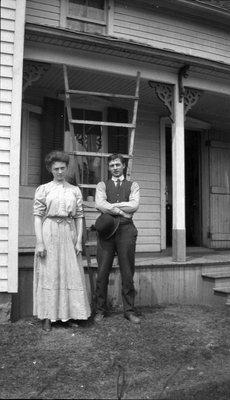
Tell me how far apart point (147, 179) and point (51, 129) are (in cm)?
225

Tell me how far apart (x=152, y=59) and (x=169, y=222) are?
→ 4151 mm

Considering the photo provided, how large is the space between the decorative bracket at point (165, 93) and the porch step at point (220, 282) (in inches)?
99.2

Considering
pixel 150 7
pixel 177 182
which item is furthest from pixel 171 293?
pixel 150 7

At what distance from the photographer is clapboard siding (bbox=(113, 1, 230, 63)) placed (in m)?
7.56

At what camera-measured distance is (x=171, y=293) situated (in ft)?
20.9

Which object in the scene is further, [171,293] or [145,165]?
[145,165]

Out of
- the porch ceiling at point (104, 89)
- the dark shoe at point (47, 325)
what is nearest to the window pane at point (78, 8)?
the porch ceiling at point (104, 89)

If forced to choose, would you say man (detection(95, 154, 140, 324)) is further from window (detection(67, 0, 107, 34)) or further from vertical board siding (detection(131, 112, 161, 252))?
window (detection(67, 0, 107, 34))

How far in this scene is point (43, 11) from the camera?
6949 mm

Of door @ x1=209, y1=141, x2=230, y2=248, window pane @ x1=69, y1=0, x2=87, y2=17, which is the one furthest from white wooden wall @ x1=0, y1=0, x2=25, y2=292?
door @ x1=209, y1=141, x2=230, y2=248

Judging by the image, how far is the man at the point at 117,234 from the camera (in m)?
4.98

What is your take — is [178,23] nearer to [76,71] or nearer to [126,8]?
[126,8]

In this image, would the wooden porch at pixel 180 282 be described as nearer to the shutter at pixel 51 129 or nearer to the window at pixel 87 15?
the shutter at pixel 51 129

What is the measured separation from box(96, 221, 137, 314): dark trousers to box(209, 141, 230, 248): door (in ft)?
15.4
